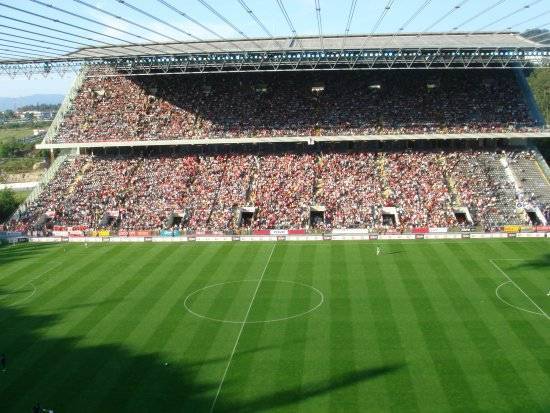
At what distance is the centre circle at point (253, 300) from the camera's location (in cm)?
3164

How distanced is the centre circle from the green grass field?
0.44ft

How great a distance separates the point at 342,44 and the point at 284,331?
115 ft

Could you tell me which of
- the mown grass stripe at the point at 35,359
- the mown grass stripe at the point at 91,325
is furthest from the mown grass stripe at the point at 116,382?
the mown grass stripe at the point at 35,359

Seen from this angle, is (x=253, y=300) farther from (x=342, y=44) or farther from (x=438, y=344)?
(x=342, y=44)

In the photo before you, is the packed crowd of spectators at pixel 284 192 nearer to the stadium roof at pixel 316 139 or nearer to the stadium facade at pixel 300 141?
the stadium facade at pixel 300 141

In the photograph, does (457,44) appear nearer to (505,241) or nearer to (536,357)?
(505,241)

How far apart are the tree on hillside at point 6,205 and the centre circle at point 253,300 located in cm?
3408

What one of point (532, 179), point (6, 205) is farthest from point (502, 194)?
point (6, 205)

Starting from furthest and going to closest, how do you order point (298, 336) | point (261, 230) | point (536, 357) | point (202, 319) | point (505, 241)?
point (261, 230), point (505, 241), point (202, 319), point (298, 336), point (536, 357)

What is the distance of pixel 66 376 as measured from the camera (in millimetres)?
25594

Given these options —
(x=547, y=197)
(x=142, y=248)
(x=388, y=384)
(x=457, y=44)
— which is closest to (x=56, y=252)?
(x=142, y=248)

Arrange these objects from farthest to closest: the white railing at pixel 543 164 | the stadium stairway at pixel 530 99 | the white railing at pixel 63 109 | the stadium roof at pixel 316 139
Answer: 1. the white railing at pixel 63 109
2. the stadium stairway at pixel 530 99
3. the stadium roof at pixel 316 139
4. the white railing at pixel 543 164

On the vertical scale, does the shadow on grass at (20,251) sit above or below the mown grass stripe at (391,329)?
above

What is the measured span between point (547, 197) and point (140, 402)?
43.0m
